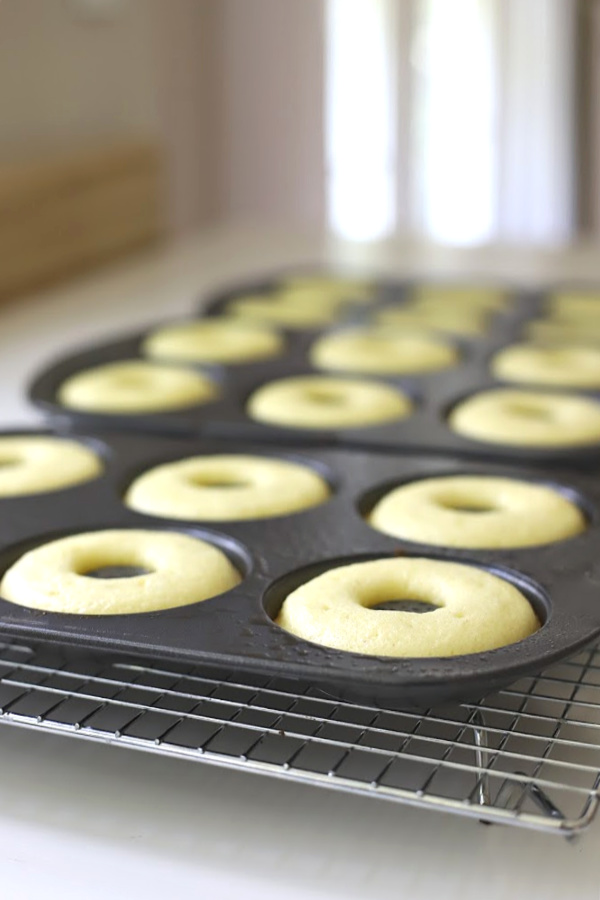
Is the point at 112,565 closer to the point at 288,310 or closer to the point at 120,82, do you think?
the point at 288,310

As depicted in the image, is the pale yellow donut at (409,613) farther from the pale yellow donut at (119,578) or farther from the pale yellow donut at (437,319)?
the pale yellow donut at (437,319)

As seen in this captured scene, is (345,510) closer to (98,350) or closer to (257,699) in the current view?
(257,699)

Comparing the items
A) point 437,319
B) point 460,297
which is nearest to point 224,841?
point 437,319

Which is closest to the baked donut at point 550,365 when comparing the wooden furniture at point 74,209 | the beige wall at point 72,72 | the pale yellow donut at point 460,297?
the pale yellow donut at point 460,297

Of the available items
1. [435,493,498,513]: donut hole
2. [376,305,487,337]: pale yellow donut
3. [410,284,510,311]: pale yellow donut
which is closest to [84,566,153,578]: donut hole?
[435,493,498,513]: donut hole

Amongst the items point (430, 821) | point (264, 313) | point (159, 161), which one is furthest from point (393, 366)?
point (159, 161)

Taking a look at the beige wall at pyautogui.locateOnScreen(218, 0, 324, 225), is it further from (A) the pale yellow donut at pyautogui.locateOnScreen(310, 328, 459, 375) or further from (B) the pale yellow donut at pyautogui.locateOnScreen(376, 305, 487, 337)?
(A) the pale yellow donut at pyautogui.locateOnScreen(310, 328, 459, 375)

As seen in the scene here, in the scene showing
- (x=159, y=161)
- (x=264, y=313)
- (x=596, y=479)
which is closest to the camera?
(x=596, y=479)
